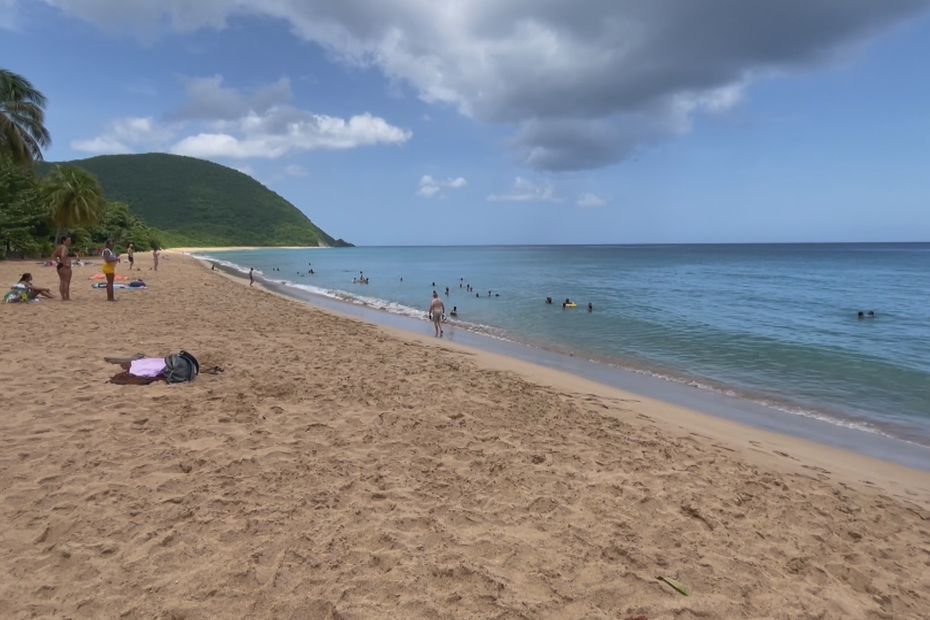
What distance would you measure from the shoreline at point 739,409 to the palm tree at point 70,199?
41489 mm

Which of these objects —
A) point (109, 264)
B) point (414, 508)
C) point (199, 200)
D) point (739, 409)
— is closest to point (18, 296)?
point (109, 264)

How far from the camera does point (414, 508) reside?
425cm

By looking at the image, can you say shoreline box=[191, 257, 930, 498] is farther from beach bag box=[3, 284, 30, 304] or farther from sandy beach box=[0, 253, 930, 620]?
beach bag box=[3, 284, 30, 304]

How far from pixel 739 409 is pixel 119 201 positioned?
6104 inches

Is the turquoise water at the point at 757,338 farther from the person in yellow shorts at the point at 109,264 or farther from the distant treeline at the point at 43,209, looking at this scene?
the distant treeline at the point at 43,209

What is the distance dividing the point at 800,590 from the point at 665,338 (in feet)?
46.7

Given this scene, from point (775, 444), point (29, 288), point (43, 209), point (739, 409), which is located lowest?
point (739, 409)

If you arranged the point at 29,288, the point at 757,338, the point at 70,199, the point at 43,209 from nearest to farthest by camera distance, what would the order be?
the point at 29,288
the point at 757,338
the point at 43,209
the point at 70,199

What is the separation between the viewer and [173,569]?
3287 mm

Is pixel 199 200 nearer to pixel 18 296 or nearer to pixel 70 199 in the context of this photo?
pixel 70 199

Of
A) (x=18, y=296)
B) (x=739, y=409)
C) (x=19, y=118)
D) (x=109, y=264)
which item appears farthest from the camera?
(x=19, y=118)

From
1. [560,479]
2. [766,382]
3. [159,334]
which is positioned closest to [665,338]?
[766,382]

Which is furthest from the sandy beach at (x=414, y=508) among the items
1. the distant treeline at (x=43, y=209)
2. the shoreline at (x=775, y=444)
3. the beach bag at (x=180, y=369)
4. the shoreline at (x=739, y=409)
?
the distant treeline at (x=43, y=209)

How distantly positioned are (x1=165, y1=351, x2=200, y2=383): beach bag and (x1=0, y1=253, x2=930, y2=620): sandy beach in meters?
0.21
